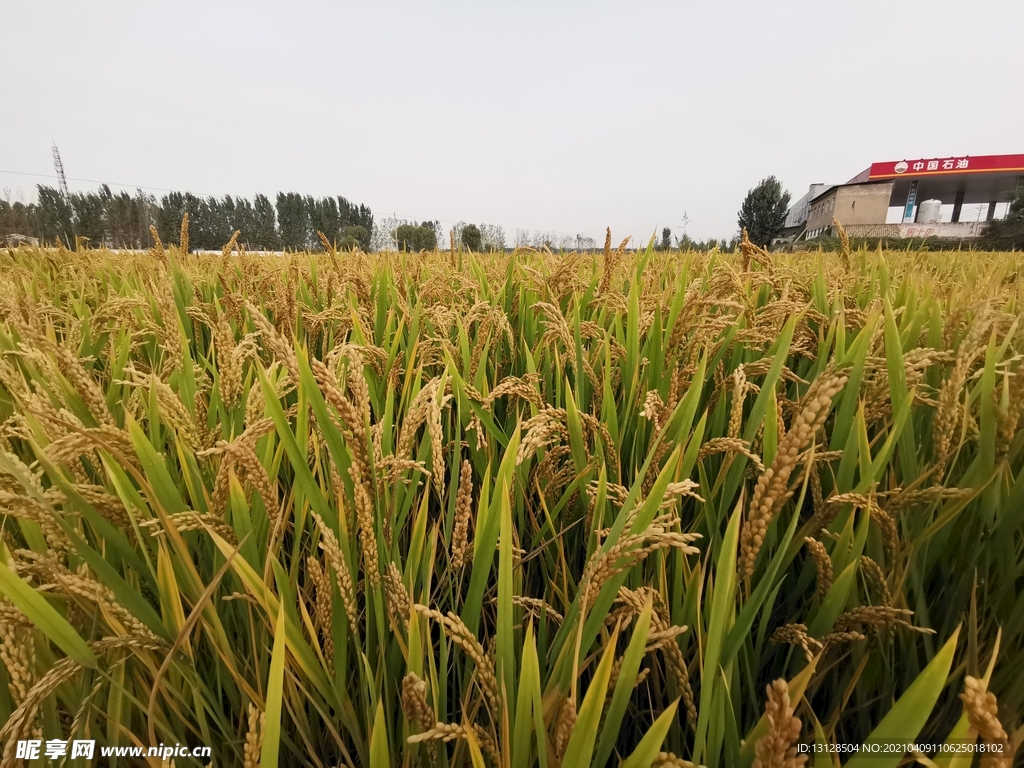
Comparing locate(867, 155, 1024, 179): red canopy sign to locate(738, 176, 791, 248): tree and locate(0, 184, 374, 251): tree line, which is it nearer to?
locate(738, 176, 791, 248): tree

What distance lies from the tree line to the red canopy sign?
51.3m

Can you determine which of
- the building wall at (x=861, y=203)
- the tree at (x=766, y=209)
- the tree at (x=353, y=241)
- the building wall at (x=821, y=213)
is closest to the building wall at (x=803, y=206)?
the building wall at (x=821, y=213)

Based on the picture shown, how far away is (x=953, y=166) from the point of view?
136 ft

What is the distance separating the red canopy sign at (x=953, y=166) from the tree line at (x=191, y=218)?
168ft

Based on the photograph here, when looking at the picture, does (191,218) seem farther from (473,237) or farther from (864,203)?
(864,203)

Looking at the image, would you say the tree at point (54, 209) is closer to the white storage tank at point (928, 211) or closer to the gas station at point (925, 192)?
the gas station at point (925, 192)

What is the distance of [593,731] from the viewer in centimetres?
47

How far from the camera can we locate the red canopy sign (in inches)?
1588

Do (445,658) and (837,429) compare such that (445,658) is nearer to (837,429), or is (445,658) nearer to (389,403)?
(389,403)

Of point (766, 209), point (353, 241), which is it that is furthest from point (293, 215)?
point (353, 241)

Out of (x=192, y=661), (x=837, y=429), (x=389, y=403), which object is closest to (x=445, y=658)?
(x=192, y=661)

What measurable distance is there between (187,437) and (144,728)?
487 millimetres

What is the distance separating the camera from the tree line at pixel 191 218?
24031 mm

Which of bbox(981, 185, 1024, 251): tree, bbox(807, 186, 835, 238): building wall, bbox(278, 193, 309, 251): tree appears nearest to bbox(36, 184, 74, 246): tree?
bbox(278, 193, 309, 251): tree
